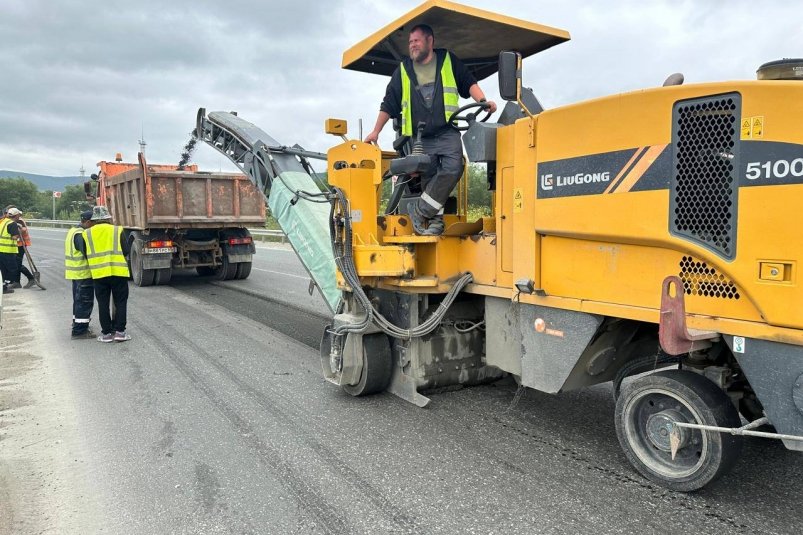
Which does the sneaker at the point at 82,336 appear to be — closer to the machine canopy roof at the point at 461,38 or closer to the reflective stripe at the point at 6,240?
the machine canopy roof at the point at 461,38

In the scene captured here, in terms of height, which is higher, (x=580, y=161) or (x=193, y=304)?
(x=580, y=161)

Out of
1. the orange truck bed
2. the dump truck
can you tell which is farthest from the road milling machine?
the dump truck

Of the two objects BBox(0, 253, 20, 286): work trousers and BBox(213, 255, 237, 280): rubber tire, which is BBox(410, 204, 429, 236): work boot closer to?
BBox(213, 255, 237, 280): rubber tire

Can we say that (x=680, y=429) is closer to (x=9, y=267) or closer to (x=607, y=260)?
(x=607, y=260)

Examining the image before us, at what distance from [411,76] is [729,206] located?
2455 millimetres

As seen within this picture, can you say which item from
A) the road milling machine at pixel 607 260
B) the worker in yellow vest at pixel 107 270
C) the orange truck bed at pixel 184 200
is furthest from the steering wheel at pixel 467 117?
the orange truck bed at pixel 184 200

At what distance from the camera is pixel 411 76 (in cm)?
430

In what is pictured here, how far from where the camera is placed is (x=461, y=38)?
4.58 meters

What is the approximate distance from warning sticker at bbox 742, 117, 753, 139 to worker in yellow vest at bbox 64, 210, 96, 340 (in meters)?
6.80

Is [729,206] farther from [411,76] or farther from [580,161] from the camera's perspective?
[411,76]

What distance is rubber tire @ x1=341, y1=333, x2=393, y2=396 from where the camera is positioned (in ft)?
15.1

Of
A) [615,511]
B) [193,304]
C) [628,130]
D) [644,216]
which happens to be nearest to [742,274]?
[644,216]

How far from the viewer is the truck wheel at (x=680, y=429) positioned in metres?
2.84

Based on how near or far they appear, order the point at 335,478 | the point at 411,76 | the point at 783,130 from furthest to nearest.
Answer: the point at 411,76
the point at 335,478
the point at 783,130
